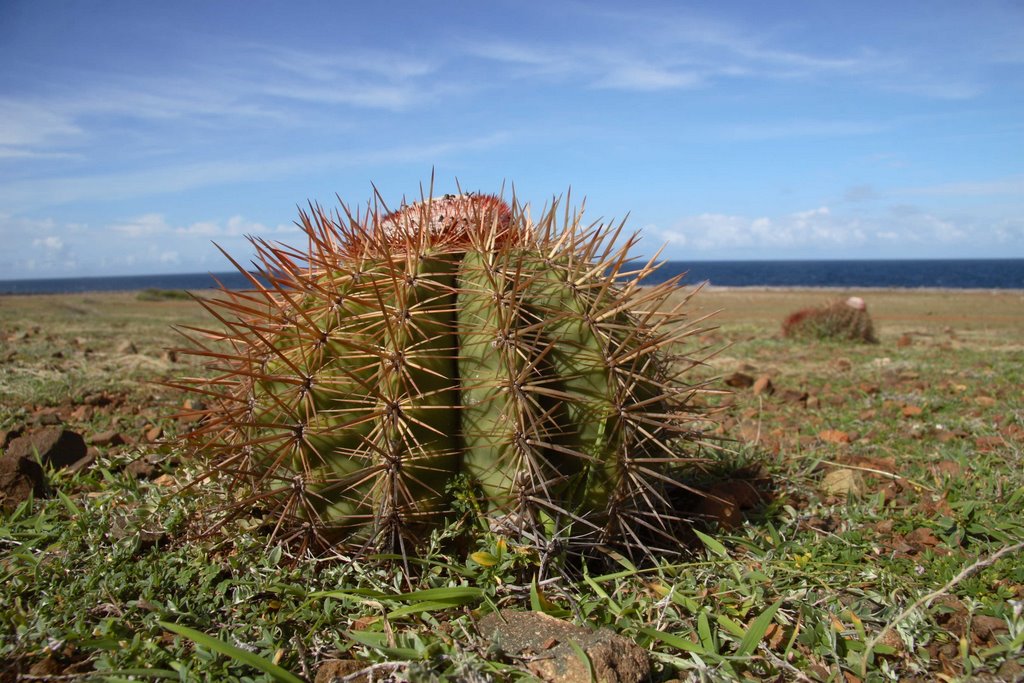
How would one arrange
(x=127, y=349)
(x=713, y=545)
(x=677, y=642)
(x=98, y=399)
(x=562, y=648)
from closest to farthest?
(x=562, y=648), (x=677, y=642), (x=713, y=545), (x=98, y=399), (x=127, y=349)

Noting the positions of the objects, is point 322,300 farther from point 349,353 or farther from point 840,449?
point 840,449

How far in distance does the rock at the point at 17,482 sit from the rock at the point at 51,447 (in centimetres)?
14

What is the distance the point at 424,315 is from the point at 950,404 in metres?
4.81

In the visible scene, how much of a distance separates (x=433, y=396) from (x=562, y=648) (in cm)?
89

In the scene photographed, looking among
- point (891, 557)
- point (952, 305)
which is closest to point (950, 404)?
point (891, 557)

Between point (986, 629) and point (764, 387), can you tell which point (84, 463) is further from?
point (764, 387)

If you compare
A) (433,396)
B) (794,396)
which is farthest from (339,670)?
(794,396)

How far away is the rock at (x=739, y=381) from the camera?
670 centimetres

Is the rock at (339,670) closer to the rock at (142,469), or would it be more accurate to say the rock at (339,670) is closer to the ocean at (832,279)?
the rock at (142,469)

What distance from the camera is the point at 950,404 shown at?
5547 mm

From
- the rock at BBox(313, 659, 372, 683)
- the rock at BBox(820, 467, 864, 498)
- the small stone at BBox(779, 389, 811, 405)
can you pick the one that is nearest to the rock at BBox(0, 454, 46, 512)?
the rock at BBox(313, 659, 372, 683)

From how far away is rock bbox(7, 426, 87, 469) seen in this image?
3.30 metres

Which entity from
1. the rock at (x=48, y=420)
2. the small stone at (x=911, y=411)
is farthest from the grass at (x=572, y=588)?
the small stone at (x=911, y=411)

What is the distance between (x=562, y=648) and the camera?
212cm
